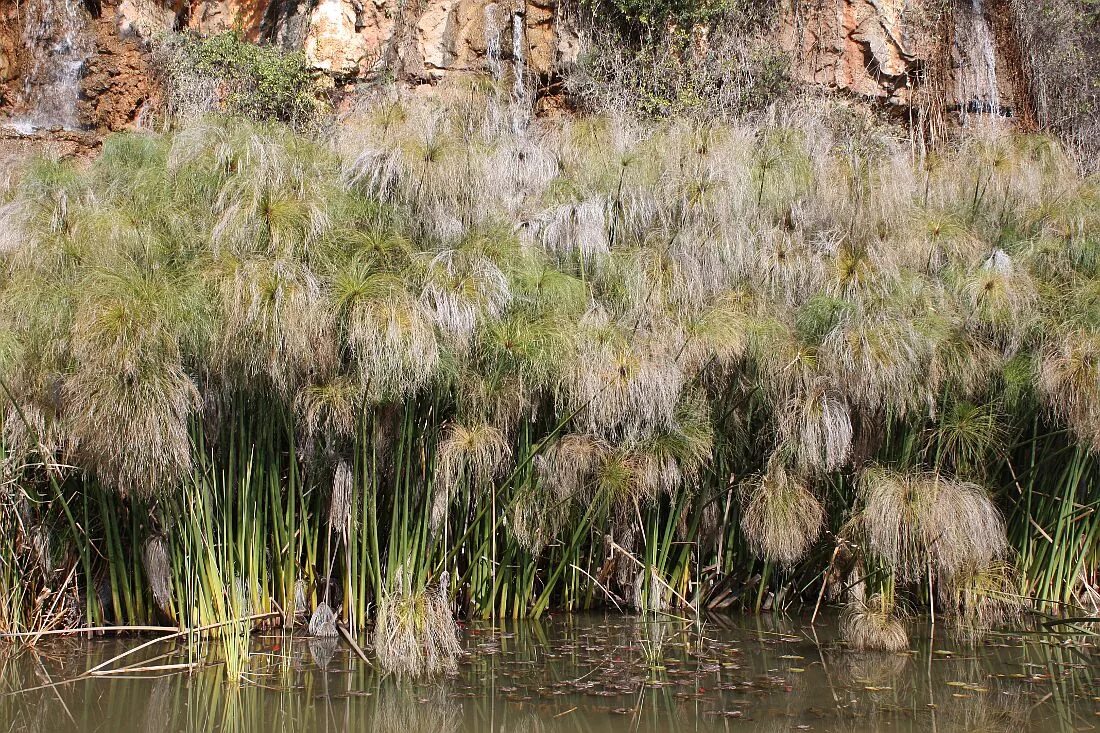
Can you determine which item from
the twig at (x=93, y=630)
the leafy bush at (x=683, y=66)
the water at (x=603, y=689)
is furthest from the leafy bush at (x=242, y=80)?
the water at (x=603, y=689)

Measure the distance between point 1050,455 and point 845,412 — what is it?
151 cm

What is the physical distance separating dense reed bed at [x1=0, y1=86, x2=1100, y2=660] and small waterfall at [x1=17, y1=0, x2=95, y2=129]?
8.05 metres

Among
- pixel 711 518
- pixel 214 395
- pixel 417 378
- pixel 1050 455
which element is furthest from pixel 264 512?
pixel 1050 455

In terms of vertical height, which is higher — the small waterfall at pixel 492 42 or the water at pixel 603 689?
the small waterfall at pixel 492 42

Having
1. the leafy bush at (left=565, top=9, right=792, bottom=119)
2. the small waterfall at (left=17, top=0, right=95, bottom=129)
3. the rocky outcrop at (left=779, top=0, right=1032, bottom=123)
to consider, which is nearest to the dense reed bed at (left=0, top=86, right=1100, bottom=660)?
the leafy bush at (left=565, top=9, right=792, bottom=119)

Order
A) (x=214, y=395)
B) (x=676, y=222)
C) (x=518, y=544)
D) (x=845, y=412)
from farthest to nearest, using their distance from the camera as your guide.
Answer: (x=676, y=222) < (x=518, y=544) < (x=845, y=412) < (x=214, y=395)

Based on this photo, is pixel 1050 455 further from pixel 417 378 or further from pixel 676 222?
pixel 417 378

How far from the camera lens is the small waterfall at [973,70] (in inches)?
525

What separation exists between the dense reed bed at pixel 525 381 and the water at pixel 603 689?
0.98ft

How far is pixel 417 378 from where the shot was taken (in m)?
4.54

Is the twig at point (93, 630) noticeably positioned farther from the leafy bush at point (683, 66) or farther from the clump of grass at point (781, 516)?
the leafy bush at point (683, 66)

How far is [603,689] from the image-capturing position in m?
4.43

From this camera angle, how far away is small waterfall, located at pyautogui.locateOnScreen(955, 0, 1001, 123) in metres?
13.3

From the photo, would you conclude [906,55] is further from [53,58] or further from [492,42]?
[53,58]
